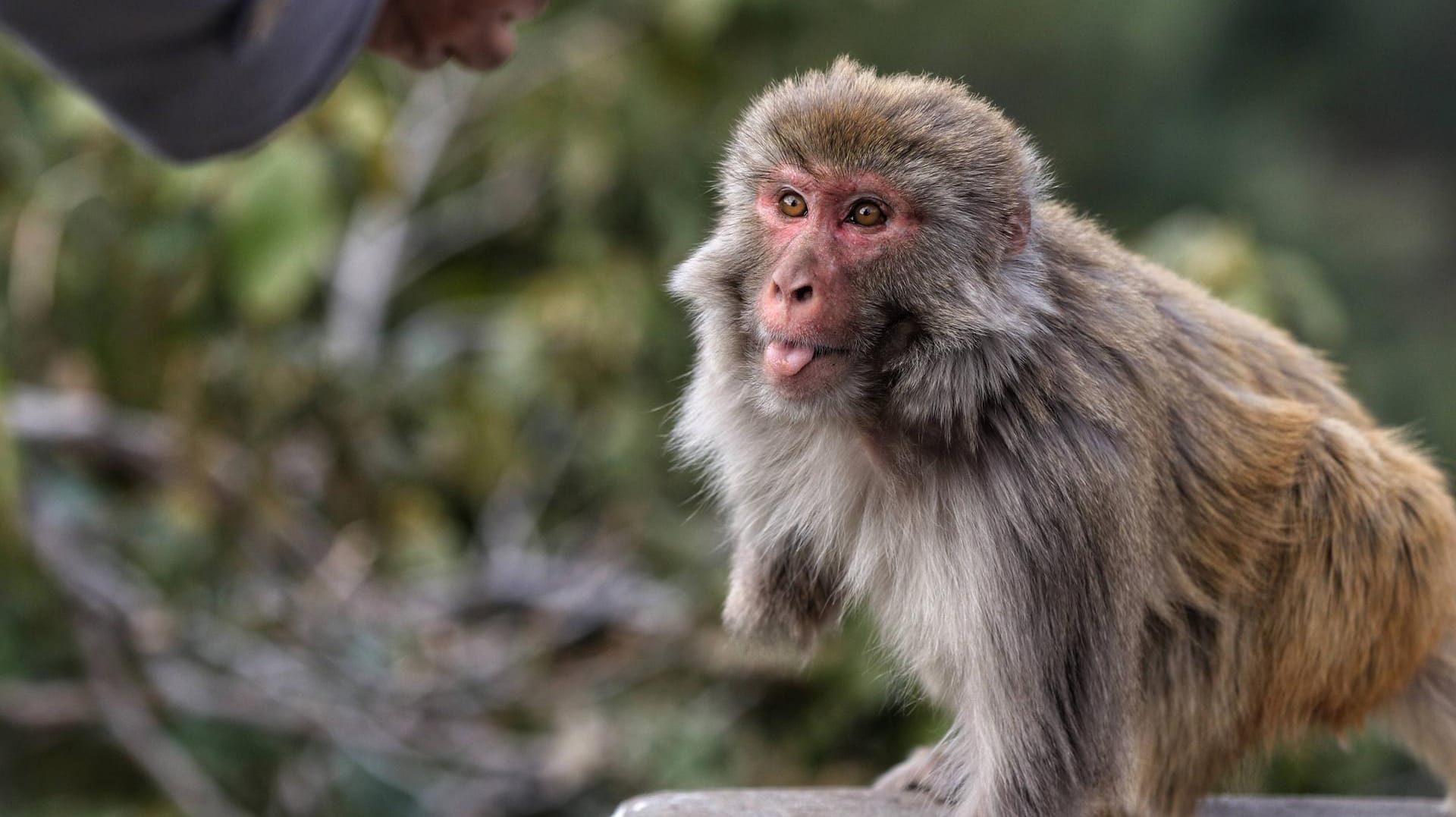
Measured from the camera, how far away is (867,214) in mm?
2758

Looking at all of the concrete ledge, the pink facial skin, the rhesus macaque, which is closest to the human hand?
the rhesus macaque

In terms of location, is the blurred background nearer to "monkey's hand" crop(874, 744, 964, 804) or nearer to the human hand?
"monkey's hand" crop(874, 744, 964, 804)

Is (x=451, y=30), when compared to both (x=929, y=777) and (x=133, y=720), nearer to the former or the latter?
(x=929, y=777)

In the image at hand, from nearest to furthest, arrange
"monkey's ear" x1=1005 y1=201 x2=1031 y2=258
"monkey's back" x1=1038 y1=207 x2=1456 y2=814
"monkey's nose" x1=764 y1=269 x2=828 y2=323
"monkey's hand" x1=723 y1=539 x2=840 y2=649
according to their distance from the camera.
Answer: "monkey's nose" x1=764 y1=269 x2=828 y2=323 < "monkey's ear" x1=1005 y1=201 x2=1031 y2=258 < "monkey's back" x1=1038 y1=207 x2=1456 y2=814 < "monkey's hand" x1=723 y1=539 x2=840 y2=649

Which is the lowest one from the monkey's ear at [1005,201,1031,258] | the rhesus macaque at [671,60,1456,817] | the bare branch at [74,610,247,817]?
the bare branch at [74,610,247,817]

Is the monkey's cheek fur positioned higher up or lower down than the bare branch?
higher up

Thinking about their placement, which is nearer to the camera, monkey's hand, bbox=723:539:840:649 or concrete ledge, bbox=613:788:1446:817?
monkey's hand, bbox=723:539:840:649

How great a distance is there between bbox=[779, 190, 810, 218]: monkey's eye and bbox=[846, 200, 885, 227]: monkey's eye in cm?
10

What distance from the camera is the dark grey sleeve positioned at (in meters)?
2.55

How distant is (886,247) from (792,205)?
23 centimetres

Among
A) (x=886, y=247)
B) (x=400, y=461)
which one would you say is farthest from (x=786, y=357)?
(x=400, y=461)

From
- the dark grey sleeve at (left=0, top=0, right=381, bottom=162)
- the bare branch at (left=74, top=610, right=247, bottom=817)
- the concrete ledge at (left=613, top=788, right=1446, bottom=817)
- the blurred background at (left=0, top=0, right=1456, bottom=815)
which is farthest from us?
the bare branch at (left=74, top=610, right=247, bottom=817)

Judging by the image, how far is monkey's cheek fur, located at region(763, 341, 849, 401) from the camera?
269 centimetres

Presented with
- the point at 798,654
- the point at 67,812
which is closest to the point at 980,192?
the point at 798,654
